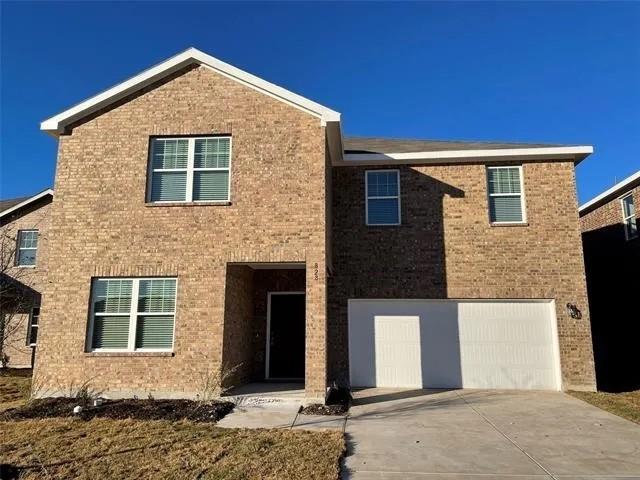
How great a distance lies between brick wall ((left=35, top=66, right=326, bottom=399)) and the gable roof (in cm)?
285

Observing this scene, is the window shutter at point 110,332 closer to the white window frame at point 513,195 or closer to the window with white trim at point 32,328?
the white window frame at point 513,195

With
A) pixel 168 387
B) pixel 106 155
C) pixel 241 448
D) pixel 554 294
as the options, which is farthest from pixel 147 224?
pixel 554 294

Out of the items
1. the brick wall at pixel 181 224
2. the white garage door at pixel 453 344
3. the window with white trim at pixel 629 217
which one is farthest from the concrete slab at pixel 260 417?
the window with white trim at pixel 629 217

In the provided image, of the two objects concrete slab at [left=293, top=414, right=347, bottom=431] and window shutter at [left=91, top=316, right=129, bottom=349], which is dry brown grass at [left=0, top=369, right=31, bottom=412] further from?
concrete slab at [left=293, top=414, right=347, bottom=431]

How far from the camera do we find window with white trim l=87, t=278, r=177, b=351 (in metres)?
10.5

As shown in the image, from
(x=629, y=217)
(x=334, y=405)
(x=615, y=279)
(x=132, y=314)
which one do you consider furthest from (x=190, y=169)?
(x=615, y=279)

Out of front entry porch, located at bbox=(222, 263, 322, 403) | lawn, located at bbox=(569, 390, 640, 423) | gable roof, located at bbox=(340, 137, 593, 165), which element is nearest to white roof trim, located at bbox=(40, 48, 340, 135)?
gable roof, located at bbox=(340, 137, 593, 165)

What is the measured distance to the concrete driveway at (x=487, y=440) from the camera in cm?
603

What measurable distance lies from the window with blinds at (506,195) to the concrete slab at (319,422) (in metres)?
6.93

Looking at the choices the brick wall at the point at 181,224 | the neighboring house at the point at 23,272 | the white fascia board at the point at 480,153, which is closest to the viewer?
the brick wall at the point at 181,224

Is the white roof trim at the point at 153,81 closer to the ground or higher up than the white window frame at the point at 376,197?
higher up

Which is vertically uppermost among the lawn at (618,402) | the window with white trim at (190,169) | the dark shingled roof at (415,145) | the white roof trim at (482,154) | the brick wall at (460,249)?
the dark shingled roof at (415,145)

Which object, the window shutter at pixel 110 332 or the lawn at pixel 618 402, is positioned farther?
the window shutter at pixel 110 332

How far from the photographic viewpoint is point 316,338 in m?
9.95
